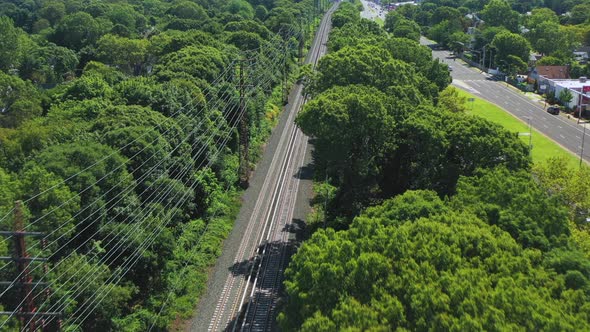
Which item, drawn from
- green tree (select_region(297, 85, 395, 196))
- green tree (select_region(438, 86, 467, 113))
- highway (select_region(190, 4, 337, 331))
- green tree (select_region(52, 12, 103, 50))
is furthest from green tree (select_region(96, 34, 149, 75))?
green tree (select_region(297, 85, 395, 196))

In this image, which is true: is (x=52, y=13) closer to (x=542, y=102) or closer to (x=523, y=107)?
(x=523, y=107)

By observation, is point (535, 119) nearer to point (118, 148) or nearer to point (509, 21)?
point (118, 148)

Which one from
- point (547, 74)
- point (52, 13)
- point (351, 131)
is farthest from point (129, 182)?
point (52, 13)

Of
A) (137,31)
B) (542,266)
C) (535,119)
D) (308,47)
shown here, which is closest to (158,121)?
(542,266)

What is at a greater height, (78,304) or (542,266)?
(542,266)

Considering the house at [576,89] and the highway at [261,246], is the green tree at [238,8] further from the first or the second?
the highway at [261,246]

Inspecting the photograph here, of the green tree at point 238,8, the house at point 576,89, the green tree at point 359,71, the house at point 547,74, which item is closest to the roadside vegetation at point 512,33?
the house at point 547,74
